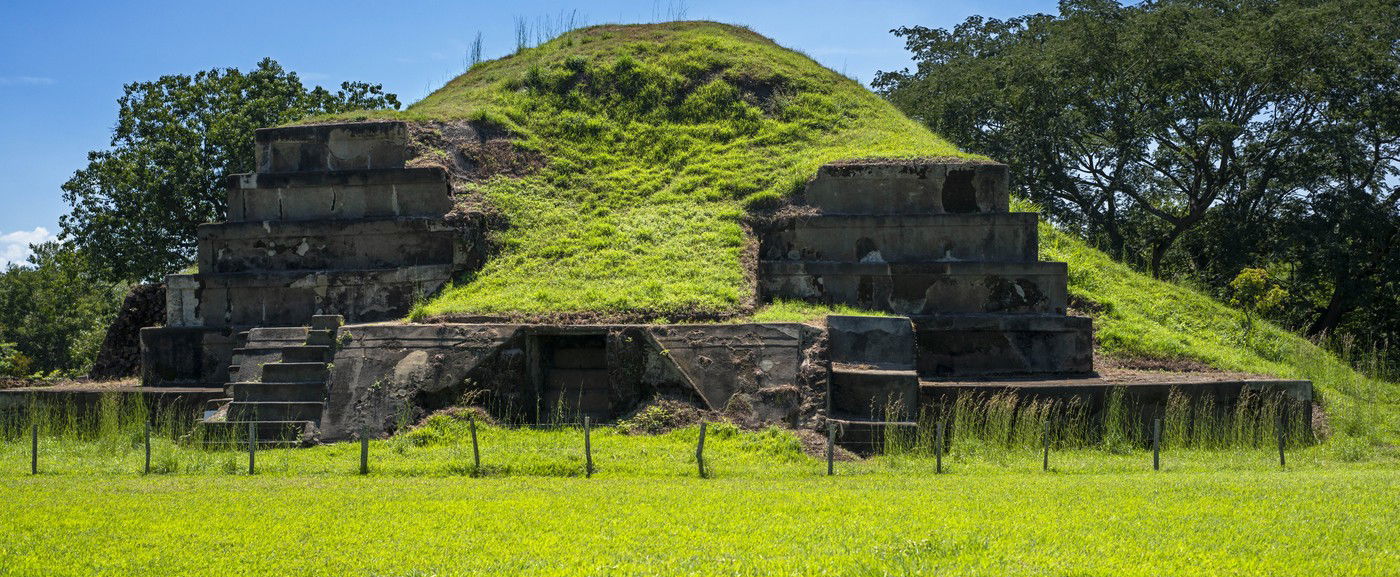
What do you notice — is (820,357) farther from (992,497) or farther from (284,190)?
(284,190)

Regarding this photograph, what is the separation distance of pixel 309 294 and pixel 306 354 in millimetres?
2847

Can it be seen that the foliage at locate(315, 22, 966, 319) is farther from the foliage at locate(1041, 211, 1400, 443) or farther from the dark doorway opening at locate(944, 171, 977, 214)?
the foliage at locate(1041, 211, 1400, 443)

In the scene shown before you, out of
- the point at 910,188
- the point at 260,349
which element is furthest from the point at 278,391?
the point at 910,188

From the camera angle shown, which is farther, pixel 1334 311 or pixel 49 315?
pixel 49 315

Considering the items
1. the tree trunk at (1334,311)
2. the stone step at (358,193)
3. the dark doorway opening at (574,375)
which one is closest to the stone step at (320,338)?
the dark doorway opening at (574,375)

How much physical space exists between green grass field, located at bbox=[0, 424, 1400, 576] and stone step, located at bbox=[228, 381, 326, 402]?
1.18 metres

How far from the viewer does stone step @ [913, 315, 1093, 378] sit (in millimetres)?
17359

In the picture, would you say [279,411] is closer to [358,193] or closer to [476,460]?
[476,460]

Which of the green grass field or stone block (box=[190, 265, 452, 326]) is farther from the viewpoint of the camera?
stone block (box=[190, 265, 452, 326])

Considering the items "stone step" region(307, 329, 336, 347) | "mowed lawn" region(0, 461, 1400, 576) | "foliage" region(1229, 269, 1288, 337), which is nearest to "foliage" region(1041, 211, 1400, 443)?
"foliage" region(1229, 269, 1288, 337)

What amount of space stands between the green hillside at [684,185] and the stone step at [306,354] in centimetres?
148

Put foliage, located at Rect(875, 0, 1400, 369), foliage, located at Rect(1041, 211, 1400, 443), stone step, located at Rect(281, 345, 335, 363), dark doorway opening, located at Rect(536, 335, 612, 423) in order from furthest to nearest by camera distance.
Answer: foliage, located at Rect(875, 0, 1400, 369)
foliage, located at Rect(1041, 211, 1400, 443)
dark doorway opening, located at Rect(536, 335, 612, 423)
stone step, located at Rect(281, 345, 335, 363)

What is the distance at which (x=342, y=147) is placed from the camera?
1977 cm

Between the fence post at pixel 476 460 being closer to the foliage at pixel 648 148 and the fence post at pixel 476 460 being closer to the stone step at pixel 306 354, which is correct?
the foliage at pixel 648 148
